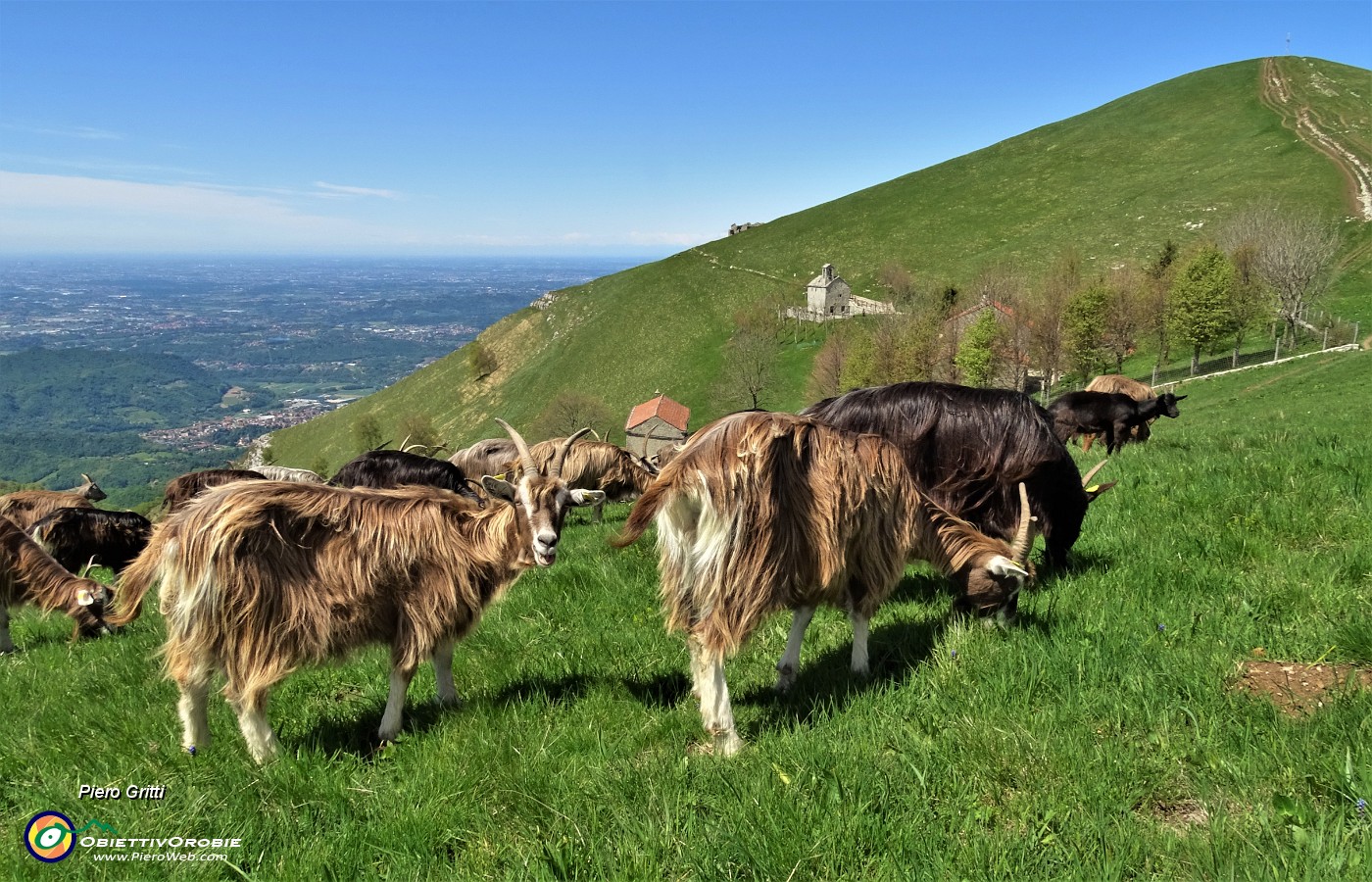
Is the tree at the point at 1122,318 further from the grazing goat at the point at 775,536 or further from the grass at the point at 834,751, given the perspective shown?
the grazing goat at the point at 775,536

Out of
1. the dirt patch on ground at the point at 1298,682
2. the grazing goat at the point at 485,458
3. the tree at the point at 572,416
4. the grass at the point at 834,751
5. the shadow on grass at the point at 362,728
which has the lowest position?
the tree at the point at 572,416

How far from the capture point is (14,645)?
9172 millimetres

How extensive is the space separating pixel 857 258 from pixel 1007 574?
100.0m

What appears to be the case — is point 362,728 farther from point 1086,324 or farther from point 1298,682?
point 1086,324

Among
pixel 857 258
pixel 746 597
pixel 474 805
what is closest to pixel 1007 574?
pixel 746 597

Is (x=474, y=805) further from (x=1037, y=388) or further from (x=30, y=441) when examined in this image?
(x=30, y=441)

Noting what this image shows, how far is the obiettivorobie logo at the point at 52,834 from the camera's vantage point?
11.9 ft

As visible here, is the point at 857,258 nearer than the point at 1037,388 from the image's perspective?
No

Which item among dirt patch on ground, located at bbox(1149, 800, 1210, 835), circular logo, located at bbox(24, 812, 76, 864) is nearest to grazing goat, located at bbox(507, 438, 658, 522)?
circular logo, located at bbox(24, 812, 76, 864)

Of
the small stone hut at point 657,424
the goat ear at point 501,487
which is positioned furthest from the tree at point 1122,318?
the goat ear at point 501,487

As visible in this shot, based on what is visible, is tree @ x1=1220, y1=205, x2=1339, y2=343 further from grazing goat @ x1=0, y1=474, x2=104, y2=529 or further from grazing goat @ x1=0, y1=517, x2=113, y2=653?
grazing goat @ x1=0, y1=474, x2=104, y2=529

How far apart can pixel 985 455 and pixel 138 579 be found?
7.20 meters

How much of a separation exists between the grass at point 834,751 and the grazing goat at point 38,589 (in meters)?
2.15

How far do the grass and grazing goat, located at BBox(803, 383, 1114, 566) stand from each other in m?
0.64
